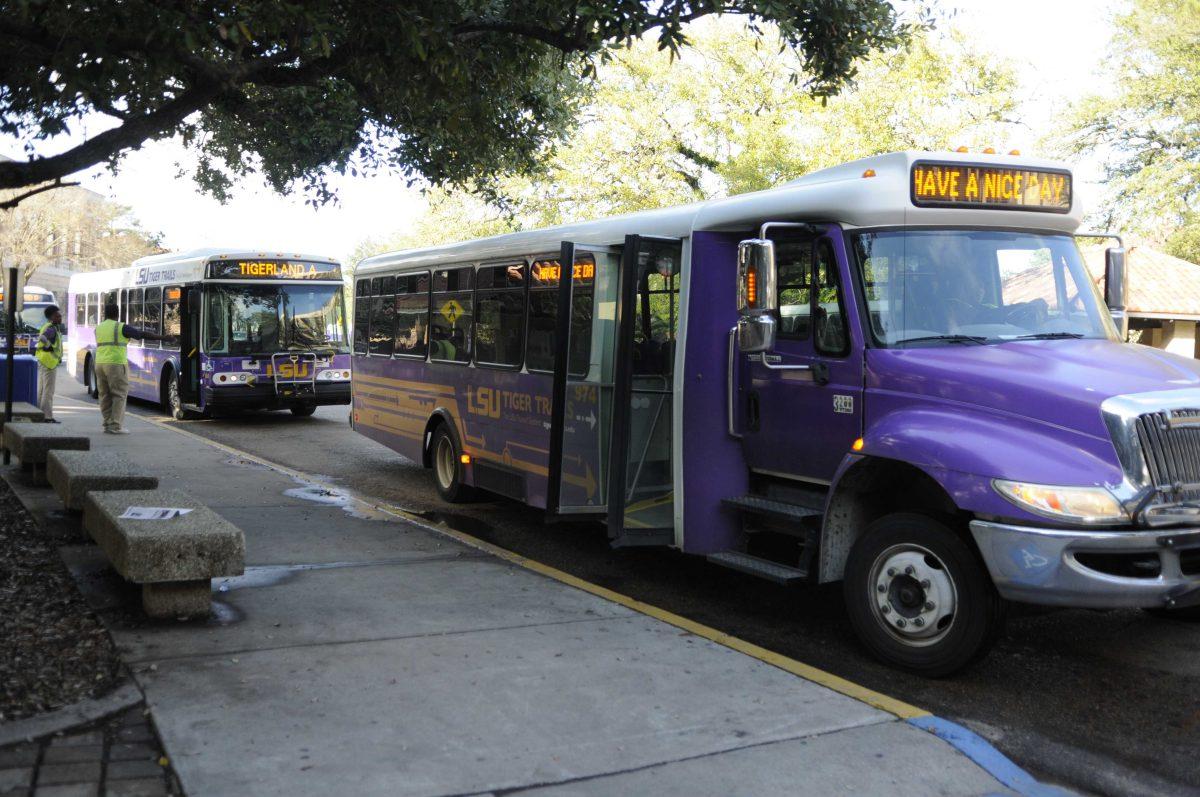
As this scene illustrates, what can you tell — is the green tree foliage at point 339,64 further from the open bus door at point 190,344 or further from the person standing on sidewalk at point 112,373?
the open bus door at point 190,344

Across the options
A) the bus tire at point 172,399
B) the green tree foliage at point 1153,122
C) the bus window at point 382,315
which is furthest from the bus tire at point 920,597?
the green tree foliage at point 1153,122

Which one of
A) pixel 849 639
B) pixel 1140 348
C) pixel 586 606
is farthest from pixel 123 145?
pixel 1140 348

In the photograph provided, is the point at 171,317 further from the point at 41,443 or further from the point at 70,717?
the point at 70,717

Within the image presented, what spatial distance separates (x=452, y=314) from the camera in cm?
1090

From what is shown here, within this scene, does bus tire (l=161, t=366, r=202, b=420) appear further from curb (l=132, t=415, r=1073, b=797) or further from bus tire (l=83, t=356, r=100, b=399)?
curb (l=132, t=415, r=1073, b=797)

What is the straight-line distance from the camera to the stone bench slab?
10422 mm

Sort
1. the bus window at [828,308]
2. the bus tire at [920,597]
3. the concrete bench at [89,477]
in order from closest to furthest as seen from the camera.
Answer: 1. the bus tire at [920,597]
2. the bus window at [828,308]
3. the concrete bench at [89,477]

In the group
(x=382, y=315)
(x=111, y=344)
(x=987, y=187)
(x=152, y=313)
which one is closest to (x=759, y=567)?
(x=987, y=187)

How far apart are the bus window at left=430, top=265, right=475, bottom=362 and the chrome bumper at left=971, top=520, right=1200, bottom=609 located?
6380 millimetres

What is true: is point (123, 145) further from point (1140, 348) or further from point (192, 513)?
point (1140, 348)

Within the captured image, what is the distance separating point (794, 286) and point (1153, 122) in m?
28.3

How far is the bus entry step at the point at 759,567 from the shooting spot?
20.7 feet

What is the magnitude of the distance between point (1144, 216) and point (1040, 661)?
28.3 meters

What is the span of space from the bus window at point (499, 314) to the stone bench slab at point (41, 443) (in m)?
4.01
